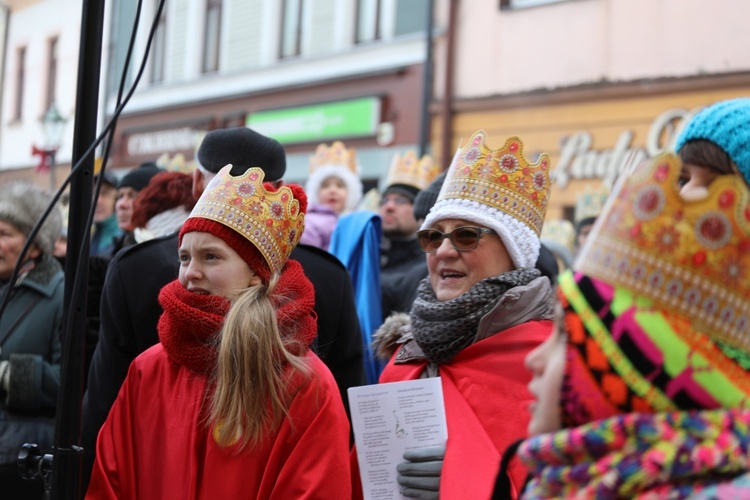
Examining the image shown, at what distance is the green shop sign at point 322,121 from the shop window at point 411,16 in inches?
40.8

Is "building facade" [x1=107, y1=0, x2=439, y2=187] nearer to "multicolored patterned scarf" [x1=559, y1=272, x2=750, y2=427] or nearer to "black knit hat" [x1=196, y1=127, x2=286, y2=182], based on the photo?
"black knit hat" [x1=196, y1=127, x2=286, y2=182]

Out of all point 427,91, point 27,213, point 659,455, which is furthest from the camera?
point 427,91

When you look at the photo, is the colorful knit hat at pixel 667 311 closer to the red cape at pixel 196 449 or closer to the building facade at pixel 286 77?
the red cape at pixel 196 449

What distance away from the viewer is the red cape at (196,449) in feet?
8.84

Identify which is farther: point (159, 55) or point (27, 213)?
point (159, 55)

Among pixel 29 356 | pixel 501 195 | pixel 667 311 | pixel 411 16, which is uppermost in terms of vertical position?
pixel 411 16

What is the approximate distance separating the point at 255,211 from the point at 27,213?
83.4 inches

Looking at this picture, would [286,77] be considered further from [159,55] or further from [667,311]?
[667,311]

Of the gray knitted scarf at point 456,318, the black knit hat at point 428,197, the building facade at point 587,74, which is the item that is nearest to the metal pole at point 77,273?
the gray knitted scarf at point 456,318

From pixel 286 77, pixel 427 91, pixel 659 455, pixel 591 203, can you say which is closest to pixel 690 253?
pixel 659 455

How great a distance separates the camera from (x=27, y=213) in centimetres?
477

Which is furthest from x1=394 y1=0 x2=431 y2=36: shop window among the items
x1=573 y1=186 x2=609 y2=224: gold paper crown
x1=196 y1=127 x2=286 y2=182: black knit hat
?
x1=196 y1=127 x2=286 y2=182: black knit hat

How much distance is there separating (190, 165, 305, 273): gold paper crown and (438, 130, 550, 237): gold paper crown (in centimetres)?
50

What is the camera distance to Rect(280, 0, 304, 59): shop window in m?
16.6
